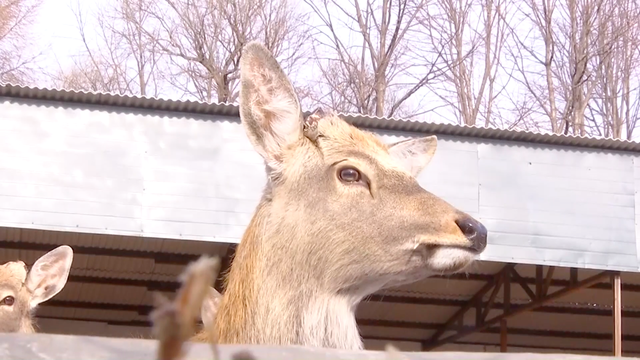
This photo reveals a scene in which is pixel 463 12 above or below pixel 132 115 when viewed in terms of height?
above

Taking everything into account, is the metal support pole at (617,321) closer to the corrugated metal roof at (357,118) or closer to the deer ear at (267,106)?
the corrugated metal roof at (357,118)

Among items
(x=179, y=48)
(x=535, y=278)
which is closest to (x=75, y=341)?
(x=535, y=278)

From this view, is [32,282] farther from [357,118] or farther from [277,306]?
[277,306]

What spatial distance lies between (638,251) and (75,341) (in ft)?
50.2

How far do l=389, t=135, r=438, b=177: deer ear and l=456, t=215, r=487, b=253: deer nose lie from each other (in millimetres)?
1427

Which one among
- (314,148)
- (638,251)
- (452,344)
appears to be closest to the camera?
(314,148)

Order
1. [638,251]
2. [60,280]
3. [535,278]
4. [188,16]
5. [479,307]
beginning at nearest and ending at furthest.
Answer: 1. [60,280]
2. [638,251]
3. [535,278]
4. [479,307]
5. [188,16]

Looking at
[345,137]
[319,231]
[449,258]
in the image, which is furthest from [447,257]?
[345,137]

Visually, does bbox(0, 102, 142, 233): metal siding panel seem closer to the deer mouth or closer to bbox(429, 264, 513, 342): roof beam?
bbox(429, 264, 513, 342): roof beam

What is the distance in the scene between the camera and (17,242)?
16.7 m

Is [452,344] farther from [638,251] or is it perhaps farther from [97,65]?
[97,65]

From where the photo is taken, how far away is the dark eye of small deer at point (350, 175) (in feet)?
16.6

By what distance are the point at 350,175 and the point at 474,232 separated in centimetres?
85

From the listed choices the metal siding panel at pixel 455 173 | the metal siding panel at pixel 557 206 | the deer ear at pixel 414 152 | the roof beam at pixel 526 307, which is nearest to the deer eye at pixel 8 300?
the deer ear at pixel 414 152
